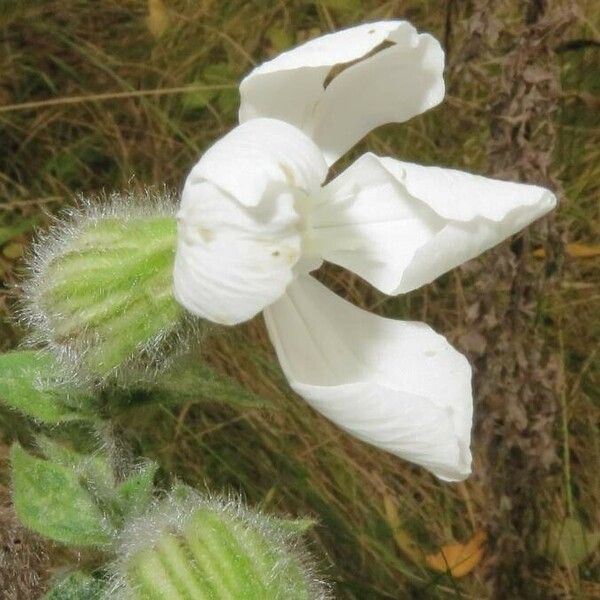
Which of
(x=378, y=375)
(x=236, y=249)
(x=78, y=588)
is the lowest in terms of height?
(x=78, y=588)

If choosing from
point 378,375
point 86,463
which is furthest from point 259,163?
point 86,463

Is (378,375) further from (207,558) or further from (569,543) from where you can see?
(569,543)

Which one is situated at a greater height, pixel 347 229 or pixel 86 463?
pixel 347 229

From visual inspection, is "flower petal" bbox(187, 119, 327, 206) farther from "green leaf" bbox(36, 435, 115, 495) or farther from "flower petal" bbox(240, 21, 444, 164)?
"green leaf" bbox(36, 435, 115, 495)

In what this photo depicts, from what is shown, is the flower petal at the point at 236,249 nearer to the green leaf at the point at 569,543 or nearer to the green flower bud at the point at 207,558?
the green flower bud at the point at 207,558

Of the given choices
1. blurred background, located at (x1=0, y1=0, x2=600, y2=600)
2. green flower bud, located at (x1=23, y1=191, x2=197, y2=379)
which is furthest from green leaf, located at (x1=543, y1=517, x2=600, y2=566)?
green flower bud, located at (x1=23, y1=191, x2=197, y2=379)

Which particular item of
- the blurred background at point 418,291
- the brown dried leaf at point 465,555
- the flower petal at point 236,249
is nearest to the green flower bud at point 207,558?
the flower petal at point 236,249

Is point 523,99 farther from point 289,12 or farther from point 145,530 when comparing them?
point 145,530
